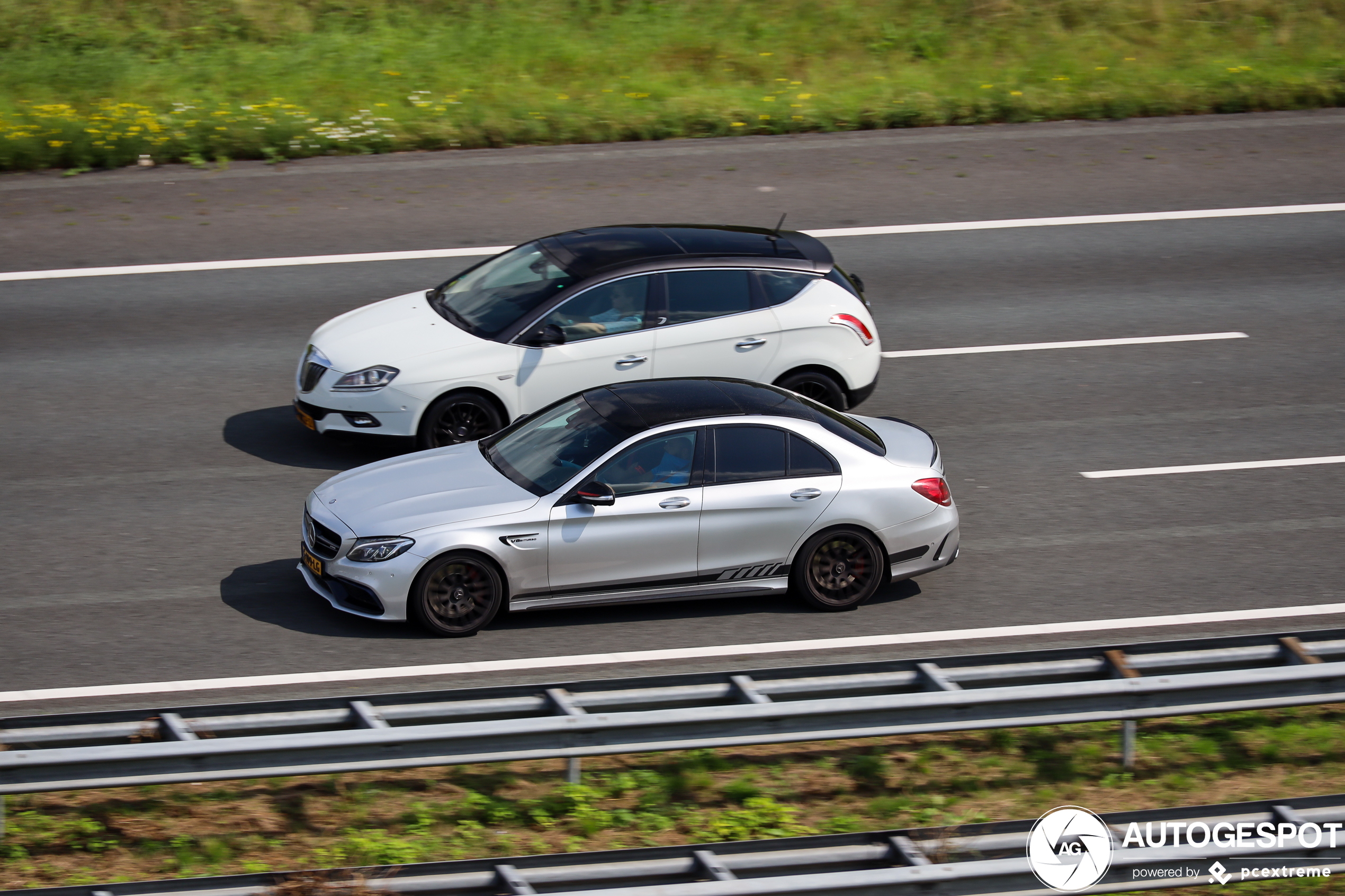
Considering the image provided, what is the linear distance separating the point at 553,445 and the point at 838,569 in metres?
2.07

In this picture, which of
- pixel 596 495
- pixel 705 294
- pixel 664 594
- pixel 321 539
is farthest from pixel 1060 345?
pixel 321 539

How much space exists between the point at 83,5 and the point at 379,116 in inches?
248

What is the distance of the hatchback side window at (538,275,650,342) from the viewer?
11633mm

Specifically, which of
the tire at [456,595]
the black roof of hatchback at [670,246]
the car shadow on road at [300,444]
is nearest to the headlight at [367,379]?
the car shadow on road at [300,444]

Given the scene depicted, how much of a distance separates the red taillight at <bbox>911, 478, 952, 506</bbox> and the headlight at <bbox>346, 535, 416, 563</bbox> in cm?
335

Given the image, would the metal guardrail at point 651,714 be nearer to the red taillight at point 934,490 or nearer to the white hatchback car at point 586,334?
the red taillight at point 934,490

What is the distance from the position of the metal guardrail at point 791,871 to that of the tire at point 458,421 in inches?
219

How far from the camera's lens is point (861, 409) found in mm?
13023

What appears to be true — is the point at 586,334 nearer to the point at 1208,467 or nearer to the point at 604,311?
the point at 604,311

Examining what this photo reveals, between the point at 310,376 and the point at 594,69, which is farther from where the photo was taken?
the point at 594,69

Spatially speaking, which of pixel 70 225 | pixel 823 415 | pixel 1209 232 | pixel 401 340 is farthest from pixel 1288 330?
pixel 70 225

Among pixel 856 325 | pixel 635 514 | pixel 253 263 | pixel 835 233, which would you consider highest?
pixel 835 233

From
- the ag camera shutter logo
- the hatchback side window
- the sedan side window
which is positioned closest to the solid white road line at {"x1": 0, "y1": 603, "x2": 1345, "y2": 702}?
the sedan side window

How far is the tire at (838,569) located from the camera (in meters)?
Result: 9.52
